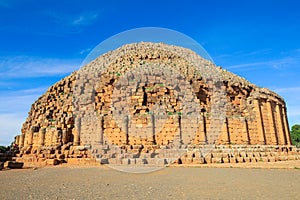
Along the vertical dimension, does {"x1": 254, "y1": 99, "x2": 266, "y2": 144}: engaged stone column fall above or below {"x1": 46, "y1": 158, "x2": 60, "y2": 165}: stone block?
above

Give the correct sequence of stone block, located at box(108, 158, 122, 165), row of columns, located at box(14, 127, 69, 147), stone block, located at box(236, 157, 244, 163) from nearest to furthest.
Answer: stone block, located at box(108, 158, 122, 165) < stone block, located at box(236, 157, 244, 163) < row of columns, located at box(14, 127, 69, 147)

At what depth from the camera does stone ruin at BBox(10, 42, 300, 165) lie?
18125mm

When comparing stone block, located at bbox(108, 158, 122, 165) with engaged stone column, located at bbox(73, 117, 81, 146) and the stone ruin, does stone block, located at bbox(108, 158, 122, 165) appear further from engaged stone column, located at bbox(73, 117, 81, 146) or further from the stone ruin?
engaged stone column, located at bbox(73, 117, 81, 146)

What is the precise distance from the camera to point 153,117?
765 inches

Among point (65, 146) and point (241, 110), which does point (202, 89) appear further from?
point (65, 146)

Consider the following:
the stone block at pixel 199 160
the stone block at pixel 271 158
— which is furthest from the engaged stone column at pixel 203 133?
the stone block at pixel 271 158

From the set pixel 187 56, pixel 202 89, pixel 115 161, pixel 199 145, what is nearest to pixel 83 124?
pixel 115 161

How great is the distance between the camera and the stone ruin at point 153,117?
1812 cm

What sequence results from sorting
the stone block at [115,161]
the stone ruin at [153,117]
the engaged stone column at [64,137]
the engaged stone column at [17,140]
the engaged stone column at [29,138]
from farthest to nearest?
the engaged stone column at [17,140], the engaged stone column at [29,138], the engaged stone column at [64,137], the stone ruin at [153,117], the stone block at [115,161]

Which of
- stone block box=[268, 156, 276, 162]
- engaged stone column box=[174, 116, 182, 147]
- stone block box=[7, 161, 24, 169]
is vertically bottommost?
stone block box=[268, 156, 276, 162]

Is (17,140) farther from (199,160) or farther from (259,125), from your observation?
(259,125)

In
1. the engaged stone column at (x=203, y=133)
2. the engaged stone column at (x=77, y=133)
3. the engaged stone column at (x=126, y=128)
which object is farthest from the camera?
the engaged stone column at (x=77, y=133)

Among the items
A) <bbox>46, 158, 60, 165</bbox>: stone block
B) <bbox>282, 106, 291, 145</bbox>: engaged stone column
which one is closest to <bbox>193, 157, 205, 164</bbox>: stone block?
<bbox>46, 158, 60, 165</bbox>: stone block

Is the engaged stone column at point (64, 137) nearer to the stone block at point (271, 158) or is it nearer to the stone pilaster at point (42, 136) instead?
the stone pilaster at point (42, 136)
